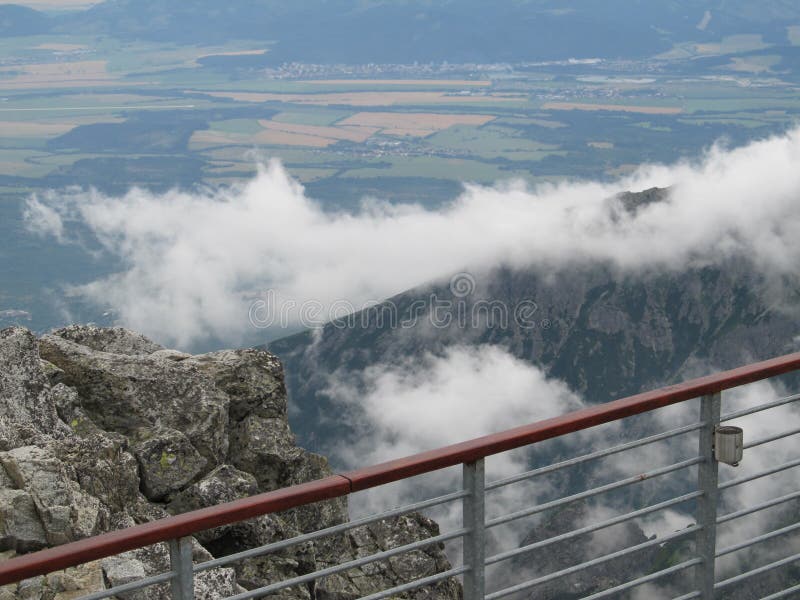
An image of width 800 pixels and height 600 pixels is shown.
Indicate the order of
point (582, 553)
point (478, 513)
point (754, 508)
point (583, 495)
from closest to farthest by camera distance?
point (478, 513)
point (583, 495)
point (754, 508)
point (582, 553)

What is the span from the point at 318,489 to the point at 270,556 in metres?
8.52

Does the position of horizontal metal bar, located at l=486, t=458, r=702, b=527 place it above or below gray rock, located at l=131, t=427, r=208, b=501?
below

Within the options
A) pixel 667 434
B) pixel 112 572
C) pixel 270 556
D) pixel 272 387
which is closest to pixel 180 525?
pixel 667 434

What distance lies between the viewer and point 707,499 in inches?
209

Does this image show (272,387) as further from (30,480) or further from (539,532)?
(539,532)

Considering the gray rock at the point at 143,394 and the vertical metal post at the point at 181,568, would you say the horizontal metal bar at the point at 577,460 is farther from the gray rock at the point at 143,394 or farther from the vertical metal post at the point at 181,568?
the gray rock at the point at 143,394

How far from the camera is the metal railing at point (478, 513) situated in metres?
3.57

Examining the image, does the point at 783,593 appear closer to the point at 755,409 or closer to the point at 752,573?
the point at 752,573

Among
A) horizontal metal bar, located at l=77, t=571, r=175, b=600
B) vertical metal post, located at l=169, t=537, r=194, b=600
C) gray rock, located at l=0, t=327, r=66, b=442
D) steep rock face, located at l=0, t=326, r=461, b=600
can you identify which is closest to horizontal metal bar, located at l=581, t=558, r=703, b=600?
vertical metal post, located at l=169, t=537, r=194, b=600

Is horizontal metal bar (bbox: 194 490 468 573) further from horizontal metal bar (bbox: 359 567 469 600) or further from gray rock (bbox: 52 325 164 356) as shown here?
gray rock (bbox: 52 325 164 356)

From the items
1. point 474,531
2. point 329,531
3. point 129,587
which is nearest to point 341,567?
point 329,531

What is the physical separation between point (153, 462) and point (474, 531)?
824cm

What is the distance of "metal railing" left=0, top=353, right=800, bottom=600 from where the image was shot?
357 cm

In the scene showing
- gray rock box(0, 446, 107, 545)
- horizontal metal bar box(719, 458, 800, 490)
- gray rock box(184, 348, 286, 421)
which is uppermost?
gray rock box(184, 348, 286, 421)
